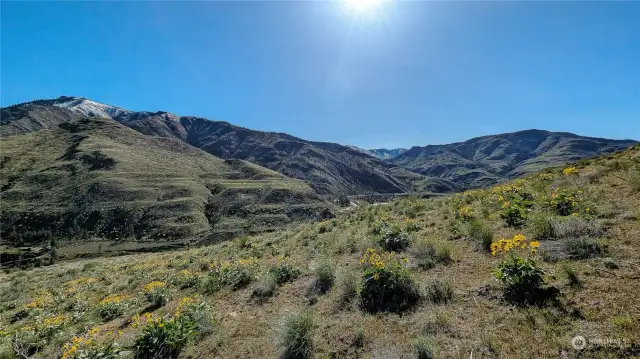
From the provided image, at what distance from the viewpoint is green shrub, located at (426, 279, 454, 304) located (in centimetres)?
602

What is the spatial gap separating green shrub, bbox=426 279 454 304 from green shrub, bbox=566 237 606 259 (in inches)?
103

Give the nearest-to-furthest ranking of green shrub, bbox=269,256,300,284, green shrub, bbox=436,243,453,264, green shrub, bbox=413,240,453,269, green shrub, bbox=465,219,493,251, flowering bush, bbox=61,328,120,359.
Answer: flowering bush, bbox=61,328,120,359
green shrub, bbox=413,240,453,269
green shrub, bbox=436,243,453,264
green shrub, bbox=465,219,493,251
green shrub, bbox=269,256,300,284

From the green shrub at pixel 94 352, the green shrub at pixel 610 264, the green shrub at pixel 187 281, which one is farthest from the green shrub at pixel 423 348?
the green shrub at pixel 187 281

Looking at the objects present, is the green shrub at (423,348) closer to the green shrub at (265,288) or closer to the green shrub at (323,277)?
the green shrub at (323,277)

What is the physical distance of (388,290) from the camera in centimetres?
654

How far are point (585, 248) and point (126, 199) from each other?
122m

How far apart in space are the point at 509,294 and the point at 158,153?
187 meters

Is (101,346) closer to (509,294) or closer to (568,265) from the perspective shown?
(509,294)

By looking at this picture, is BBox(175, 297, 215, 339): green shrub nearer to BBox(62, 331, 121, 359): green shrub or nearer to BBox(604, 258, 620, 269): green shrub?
BBox(62, 331, 121, 359): green shrub

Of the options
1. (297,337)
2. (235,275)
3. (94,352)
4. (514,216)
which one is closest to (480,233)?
(514,216)

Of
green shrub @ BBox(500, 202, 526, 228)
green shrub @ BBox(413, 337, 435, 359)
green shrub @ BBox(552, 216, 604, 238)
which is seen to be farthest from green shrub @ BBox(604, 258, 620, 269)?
green shrub @ BBox(413, 337, 435, 359)

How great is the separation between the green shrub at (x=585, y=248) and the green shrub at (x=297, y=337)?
560 cm

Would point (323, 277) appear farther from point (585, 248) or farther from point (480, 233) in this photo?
point (585, 248)

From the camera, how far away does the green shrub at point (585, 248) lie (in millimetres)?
5992
